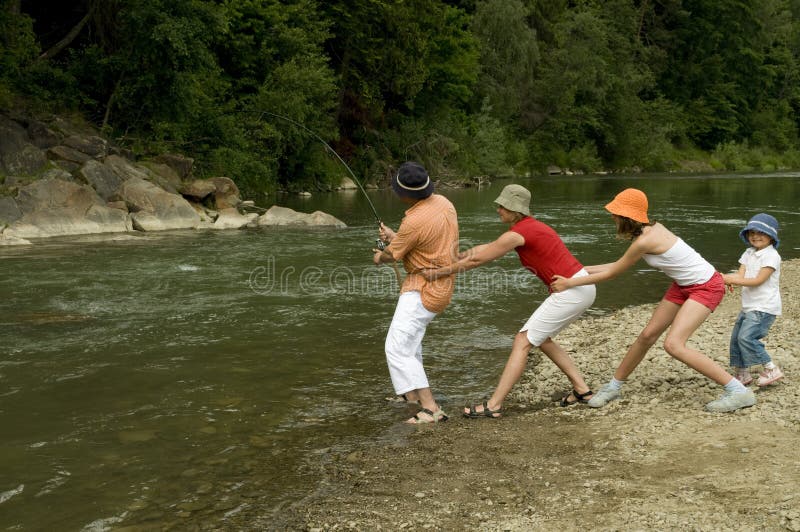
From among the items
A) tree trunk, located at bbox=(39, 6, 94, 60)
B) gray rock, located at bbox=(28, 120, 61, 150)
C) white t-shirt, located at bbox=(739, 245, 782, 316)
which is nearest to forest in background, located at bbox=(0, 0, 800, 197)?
tree trunk, located at bbox=(39, 6, 94, 60)

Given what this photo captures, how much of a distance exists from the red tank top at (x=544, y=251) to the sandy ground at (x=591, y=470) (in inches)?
44.8

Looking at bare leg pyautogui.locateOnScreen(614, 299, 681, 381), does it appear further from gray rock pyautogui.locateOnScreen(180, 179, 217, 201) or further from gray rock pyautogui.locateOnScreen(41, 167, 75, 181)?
gray rock pyautogui.locateOnScreen(180, 179, 217, 201)

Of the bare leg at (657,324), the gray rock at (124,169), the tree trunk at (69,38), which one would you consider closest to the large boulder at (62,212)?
the gray rock at (124,169)

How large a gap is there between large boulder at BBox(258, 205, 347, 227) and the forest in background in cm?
586

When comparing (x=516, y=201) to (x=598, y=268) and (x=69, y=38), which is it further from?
(x=69, y=38)

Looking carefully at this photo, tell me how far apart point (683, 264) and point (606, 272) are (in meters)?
0.54

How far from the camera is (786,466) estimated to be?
501 cm

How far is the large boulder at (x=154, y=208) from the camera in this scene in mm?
21609

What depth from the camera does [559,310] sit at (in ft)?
20.9

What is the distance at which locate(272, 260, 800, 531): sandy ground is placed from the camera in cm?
462

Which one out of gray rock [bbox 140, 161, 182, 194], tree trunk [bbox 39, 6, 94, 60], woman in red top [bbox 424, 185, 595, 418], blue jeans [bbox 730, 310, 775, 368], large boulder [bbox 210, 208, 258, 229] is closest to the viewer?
woman in red top [bbox 424, 185, 595, 418]

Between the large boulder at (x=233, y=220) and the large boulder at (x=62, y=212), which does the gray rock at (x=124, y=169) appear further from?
the large boulder at (x=233, y=220)

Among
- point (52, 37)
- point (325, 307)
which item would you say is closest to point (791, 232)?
point (325, 307)

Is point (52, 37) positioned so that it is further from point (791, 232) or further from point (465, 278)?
point (791, 232)
